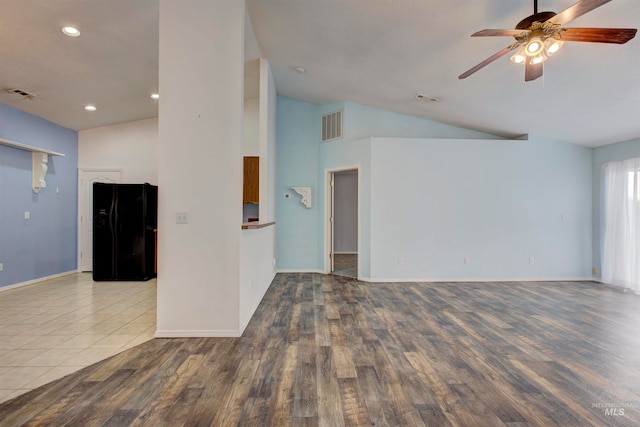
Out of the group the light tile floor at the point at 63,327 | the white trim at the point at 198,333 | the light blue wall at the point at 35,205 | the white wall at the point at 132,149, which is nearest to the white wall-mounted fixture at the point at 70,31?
the light blue wall at the point at 35,205

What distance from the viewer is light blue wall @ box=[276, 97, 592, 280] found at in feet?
17.2

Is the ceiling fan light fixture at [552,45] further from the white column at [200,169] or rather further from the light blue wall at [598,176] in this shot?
the light blue wall at [598,176]

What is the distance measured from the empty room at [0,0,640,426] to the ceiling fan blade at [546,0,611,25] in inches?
1.4

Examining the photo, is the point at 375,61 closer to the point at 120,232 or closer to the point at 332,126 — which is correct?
the point at 332,126

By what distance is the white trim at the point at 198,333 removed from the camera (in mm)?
2861

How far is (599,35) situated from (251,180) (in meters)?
4.64

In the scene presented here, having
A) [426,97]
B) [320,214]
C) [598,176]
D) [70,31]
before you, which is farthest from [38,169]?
[598,176]

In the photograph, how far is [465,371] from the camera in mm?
2260

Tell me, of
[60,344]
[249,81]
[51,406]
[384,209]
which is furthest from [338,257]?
[51,406]

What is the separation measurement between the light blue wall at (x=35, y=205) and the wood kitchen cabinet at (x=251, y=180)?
3.46m

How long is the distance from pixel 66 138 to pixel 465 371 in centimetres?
736

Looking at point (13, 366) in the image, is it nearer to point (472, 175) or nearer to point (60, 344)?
point (60, 344)

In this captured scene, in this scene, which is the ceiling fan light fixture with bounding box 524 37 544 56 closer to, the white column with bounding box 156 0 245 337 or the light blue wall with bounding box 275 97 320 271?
the white column with bounding box 156 0 245 337

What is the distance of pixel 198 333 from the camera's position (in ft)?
9.45
